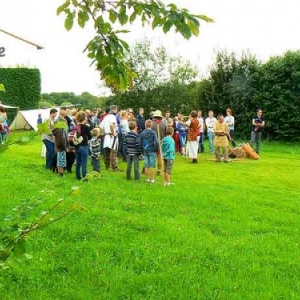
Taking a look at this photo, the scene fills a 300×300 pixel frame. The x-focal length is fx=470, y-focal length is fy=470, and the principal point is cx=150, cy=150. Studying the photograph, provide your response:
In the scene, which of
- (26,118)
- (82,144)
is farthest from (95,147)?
(26,118)

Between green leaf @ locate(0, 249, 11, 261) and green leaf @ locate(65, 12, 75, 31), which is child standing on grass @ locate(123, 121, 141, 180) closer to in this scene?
green leaf @ locate(65, 12, 75, 31)

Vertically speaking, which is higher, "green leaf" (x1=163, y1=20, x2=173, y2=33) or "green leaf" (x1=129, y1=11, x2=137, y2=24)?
"green leaf" (x1=129, y1=11, x2=137, y2=24)

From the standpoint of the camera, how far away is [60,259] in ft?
19.0

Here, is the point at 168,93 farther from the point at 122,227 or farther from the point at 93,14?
the point at 93,14

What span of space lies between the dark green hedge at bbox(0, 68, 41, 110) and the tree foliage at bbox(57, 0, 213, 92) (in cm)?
3305

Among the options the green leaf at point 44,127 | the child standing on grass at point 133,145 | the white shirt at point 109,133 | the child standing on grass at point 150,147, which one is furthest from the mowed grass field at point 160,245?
the white shirt at point 109,133

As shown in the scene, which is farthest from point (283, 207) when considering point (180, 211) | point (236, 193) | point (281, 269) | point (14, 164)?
point (14, 164)

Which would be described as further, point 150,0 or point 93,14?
point 93,14

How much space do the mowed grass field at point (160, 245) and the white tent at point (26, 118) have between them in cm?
2279

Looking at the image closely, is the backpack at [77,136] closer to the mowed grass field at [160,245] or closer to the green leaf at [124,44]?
the mowed grass field at [160,245]

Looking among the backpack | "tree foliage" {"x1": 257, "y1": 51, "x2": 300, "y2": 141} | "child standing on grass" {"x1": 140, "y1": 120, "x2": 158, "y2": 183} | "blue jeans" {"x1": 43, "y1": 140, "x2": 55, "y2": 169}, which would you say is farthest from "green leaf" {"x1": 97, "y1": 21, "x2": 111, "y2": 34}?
"tree foliage" {"x1": 257, "y1": 51, "x2": 300, "y2": 141}

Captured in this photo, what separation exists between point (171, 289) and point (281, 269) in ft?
4.99

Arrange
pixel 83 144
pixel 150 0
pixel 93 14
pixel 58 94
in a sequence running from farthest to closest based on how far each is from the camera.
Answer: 1. pixel 58 94
2. pixel 83 144
3. pixel 93 14
4. pixel 150 0

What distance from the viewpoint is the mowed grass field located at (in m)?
5.05
